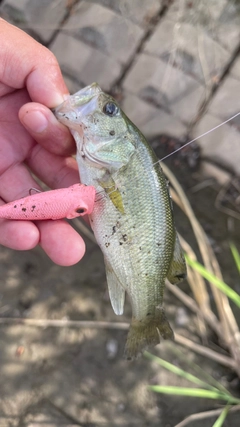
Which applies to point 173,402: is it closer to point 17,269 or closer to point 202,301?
point 202,301

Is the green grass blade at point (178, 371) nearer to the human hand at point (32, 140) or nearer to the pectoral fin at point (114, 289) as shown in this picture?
the pectoral fin at point (114, 289)

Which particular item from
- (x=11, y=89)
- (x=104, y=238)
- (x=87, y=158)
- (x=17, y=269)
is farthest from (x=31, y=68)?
(x=17, y=269)

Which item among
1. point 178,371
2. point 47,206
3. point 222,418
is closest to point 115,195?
point 47,206

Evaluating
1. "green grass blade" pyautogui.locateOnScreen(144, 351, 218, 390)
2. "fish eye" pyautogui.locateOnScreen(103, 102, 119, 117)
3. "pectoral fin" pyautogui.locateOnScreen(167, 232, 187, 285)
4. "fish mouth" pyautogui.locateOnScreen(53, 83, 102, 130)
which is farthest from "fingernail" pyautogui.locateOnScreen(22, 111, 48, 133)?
"green grass blade" pyautogui.locateOnScreen(144, 351, 218, 390)

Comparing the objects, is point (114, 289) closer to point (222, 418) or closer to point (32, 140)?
point (32, 140)

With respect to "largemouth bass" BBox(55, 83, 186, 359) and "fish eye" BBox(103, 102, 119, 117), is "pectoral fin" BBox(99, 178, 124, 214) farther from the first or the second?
"fish eye" BBox(103, 102, 119, 117)

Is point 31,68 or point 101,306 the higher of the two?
point 31,68
